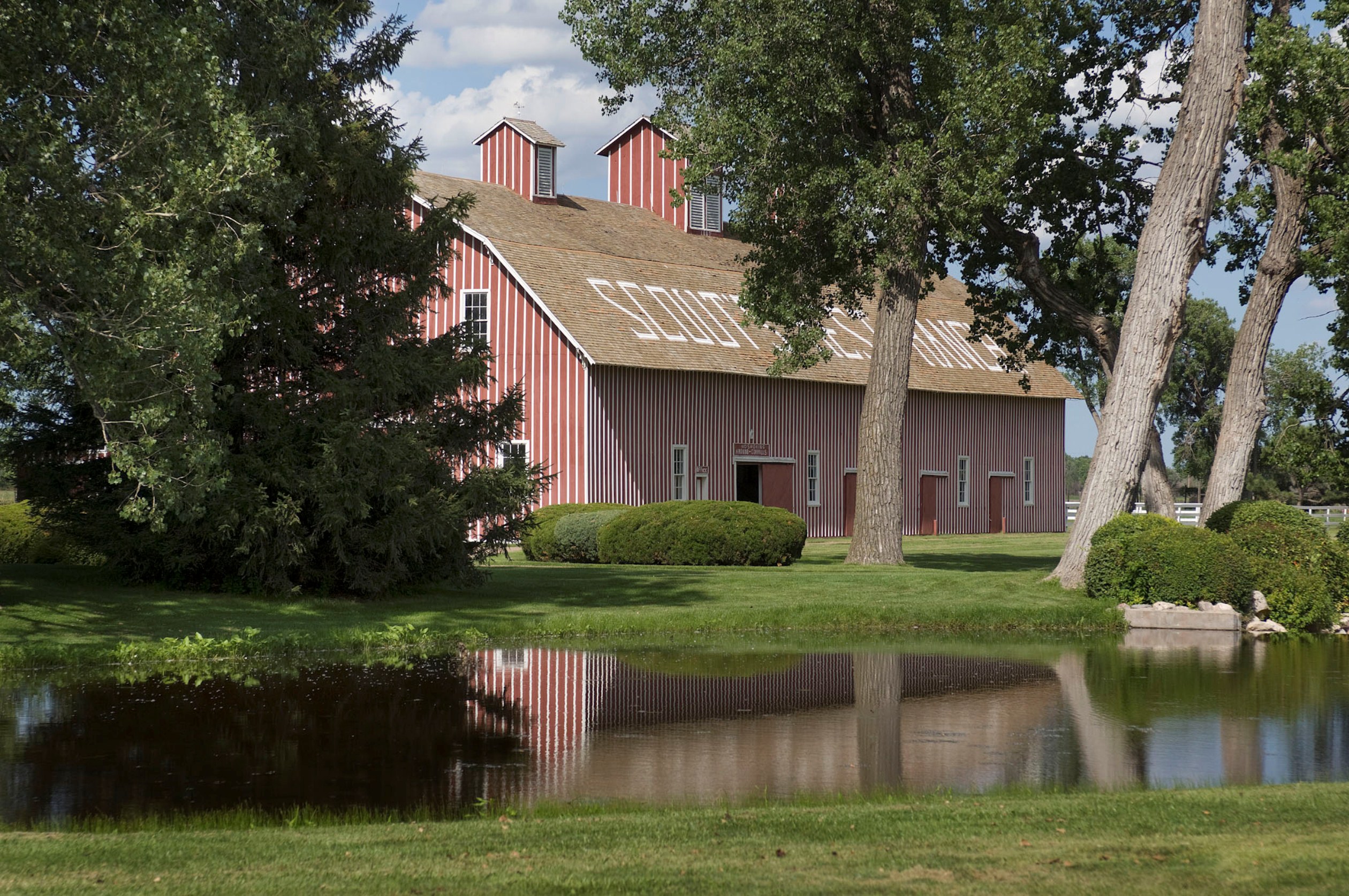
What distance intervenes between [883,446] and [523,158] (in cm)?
2187

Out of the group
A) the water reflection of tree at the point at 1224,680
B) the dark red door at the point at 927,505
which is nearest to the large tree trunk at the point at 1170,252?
the water reflection of tree at the point at 1224,680

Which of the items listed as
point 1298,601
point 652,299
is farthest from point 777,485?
point 1298,601

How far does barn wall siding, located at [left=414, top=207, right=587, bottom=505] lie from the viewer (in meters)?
37.6

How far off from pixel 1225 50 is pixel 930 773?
18243 mm

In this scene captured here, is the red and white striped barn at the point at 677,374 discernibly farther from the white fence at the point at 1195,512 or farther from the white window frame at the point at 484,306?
the white fence at the point at 1195,512

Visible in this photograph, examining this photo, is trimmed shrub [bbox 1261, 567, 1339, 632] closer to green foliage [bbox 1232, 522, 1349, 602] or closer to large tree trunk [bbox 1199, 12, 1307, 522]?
green foliage [bbox 1232, 522, 1349, 602]

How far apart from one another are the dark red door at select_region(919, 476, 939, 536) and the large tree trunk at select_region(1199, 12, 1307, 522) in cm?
2138

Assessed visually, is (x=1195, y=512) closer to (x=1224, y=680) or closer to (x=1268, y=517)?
(x=1268, y=517)

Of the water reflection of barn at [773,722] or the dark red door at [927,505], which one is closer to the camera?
the water reflection of barn at [773,722]

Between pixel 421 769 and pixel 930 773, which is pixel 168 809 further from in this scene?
pixel 930 773

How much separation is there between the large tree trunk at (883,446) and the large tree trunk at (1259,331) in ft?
21.1

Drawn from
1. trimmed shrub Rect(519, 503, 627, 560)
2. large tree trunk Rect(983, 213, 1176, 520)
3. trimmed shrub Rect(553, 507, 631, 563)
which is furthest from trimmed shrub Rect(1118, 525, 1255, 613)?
trimmed shrub Rect(519, 503, 627, 560)

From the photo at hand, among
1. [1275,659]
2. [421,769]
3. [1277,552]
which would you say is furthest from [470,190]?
[421,769]

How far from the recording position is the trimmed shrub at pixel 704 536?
2962 cm
